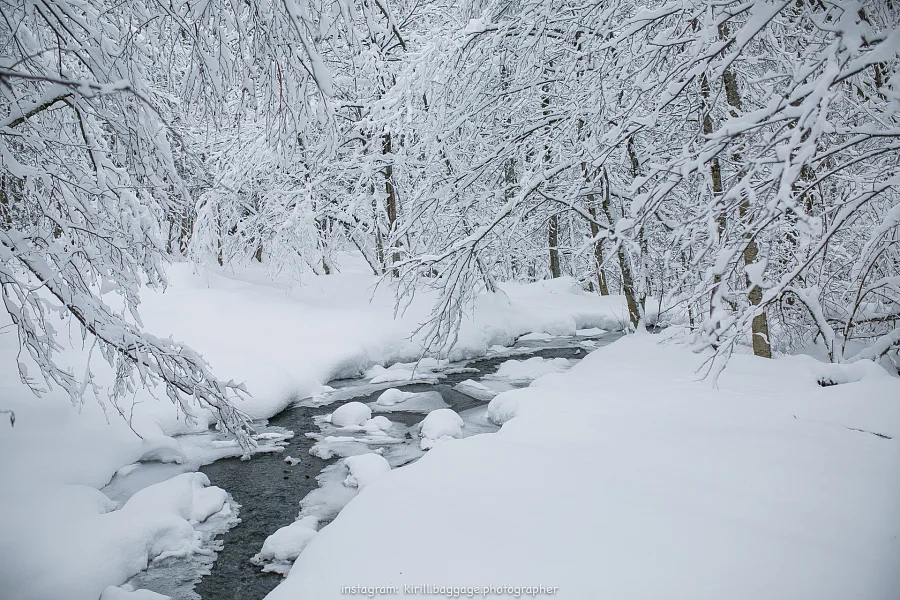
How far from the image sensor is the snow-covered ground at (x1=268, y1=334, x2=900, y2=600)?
2297 millimetres

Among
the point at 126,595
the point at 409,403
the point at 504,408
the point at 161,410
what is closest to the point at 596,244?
the point at 504,408

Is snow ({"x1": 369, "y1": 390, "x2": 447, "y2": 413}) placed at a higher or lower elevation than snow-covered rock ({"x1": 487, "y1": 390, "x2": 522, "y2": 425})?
lower

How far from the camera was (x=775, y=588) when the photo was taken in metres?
2.13

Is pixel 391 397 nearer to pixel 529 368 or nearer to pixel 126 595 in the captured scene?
pixel 529 368

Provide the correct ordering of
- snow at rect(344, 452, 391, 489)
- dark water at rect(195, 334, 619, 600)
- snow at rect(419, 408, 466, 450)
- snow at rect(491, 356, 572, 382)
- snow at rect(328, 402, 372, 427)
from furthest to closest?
snow at rect(491, 356, 572, 382)
snow at rect(328, 402, 372, 427)
snow at rect(419, 408, 466, 450)
snow at rect(344, 452, 391, 489)
dark water at rect(195, 334, 619, 600)

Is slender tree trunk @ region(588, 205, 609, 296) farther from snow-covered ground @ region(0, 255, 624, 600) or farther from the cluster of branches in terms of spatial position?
snow-covered ground @ region(0, 255, 624, 600)

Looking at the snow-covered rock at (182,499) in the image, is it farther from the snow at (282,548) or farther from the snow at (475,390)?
the snow at (475,390)

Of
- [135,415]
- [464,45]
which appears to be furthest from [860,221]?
[135,415]

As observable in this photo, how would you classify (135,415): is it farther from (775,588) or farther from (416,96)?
(775,588)

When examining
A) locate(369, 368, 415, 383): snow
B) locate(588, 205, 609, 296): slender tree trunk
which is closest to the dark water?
locate(369, 368, 415, 383): snow

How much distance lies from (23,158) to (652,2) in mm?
6471

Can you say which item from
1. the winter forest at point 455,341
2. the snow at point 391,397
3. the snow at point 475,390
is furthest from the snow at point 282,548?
the snow at point 475,390

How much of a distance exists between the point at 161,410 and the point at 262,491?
2.30 m

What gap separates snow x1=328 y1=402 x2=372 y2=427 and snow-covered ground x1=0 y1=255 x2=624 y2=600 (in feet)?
0.82
